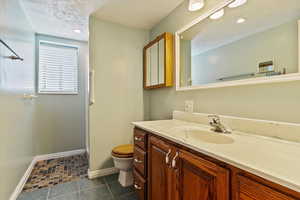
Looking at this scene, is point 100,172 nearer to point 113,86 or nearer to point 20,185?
point 20,185

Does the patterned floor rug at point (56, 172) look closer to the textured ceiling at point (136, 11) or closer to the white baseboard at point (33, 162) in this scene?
the white baseboard at point (33, 162)

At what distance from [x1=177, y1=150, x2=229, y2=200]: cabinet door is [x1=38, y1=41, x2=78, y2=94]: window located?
2667mm

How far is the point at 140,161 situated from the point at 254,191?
1.04 m

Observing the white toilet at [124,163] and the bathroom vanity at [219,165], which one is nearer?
the bathroom vanity at [219,165]

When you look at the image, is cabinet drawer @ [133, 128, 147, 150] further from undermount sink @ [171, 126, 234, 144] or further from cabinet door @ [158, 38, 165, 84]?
cabinet door @ [158, 38, 165, 84]

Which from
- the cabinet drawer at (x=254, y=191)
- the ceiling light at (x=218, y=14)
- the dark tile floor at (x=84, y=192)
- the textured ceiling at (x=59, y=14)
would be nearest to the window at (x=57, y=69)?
the textured ceiling at (x=59, y=14)

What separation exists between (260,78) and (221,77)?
0.32 m

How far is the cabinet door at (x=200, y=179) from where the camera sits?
0.65 m

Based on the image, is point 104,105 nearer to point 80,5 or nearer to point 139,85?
point 139,85

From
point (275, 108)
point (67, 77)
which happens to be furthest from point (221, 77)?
point (67, 77)

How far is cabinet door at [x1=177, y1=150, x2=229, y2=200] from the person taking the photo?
2.13 ft

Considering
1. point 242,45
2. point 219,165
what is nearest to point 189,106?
point 242,45

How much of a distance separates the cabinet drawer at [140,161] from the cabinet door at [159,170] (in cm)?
8

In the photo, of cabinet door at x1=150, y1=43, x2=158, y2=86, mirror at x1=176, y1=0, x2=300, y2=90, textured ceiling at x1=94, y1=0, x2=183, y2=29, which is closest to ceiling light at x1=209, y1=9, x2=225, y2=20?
mirror at x1=176, y1=0, x2=300, y2=90
